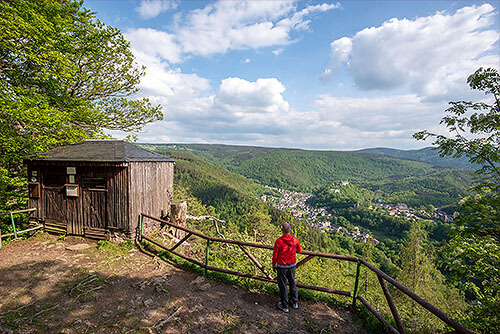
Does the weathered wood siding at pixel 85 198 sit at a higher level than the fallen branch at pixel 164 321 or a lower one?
higher

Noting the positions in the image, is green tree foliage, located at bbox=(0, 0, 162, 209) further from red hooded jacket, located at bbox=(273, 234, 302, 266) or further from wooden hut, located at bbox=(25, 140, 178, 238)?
red hooded jacket, located at bbox=(273, 234, 302, 266)

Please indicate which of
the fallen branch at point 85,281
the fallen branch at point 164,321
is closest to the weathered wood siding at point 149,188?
the fallen branch at point 85,281

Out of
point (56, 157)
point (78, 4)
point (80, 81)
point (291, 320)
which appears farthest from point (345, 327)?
point (78, 4)

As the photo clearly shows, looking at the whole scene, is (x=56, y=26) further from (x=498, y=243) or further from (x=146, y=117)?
(x=498, y=243)

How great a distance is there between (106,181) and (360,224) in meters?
104

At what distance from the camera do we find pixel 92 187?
7758 millimetres

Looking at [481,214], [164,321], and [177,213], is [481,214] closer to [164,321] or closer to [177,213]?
[164,321]

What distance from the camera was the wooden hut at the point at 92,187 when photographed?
24.6 ft

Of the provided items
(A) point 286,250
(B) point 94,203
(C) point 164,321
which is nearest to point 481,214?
(A) point 286,250

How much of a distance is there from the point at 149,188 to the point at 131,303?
4809mm

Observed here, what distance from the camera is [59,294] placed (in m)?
4.81

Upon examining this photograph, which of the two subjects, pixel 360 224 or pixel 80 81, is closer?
pixel 80 81

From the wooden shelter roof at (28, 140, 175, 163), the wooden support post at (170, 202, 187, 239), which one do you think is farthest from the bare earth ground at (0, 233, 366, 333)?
the wooden shelter roof at (28, 140, 175, 163)

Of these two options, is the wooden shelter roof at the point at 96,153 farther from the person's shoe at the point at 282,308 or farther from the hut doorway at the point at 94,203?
the person's shoe at the point at 282,308
